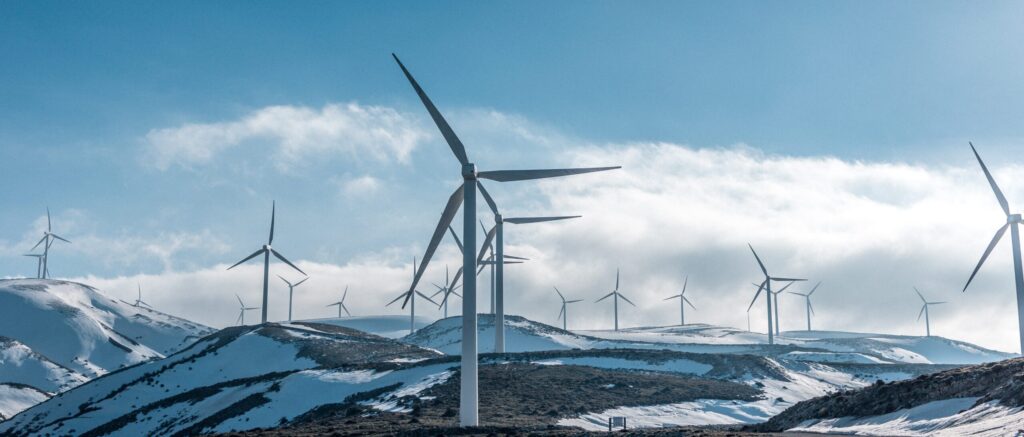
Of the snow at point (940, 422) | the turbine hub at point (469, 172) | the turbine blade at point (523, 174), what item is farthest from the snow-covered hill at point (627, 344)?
the turbine hub at point (469, 172)

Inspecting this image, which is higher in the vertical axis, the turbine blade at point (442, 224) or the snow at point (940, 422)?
the turbine blade at point (442, 224)

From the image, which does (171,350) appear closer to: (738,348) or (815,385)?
(738,348)

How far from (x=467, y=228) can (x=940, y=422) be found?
2071 centimetres

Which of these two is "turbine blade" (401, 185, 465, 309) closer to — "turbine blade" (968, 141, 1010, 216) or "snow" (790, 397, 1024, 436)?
"snow" (790, 397, 1024, 436)

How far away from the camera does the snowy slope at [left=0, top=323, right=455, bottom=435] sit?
70.9 meters

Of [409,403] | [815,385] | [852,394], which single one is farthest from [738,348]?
[852,394]

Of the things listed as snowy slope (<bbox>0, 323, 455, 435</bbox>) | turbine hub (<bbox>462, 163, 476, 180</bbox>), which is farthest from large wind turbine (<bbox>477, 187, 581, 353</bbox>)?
turbine hub (<bbox>462, 163, 476, 180</bbox>)

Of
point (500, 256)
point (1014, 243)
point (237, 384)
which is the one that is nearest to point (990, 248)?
point (1014, 243)

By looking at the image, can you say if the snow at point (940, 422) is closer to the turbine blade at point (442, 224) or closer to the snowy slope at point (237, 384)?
the turbine blade at point (442, 224)

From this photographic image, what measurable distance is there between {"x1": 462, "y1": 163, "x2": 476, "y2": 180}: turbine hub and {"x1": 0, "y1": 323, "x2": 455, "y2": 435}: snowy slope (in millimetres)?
23733

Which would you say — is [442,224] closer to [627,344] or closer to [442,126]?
[442,126]

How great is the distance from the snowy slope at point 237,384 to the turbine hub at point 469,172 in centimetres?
2373

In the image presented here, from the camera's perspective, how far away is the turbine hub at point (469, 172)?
44750mm

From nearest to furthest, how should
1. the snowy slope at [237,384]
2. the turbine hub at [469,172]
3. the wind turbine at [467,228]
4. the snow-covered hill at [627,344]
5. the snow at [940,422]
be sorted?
the snow at [940,422] < the wind turbine at [467,228] < the turbine hub at [469,172] < the snowy slope at [237,384] < the snow-covered hill at [627,344]
